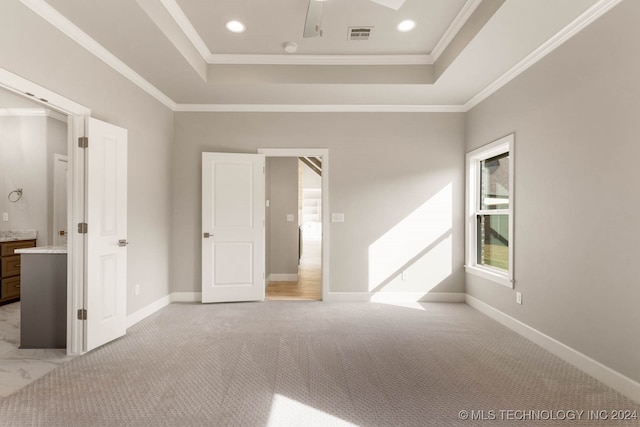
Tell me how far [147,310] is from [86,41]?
2903mm

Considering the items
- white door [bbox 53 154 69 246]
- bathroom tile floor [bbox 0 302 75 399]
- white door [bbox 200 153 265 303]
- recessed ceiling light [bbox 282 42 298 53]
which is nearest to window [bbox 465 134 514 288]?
recessed ceiling light [bbox 282 42 298 53]

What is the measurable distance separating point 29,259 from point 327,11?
140 inches

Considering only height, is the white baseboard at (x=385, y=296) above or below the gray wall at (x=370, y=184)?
below

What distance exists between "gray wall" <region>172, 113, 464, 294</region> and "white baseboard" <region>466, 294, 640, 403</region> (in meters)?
1.10

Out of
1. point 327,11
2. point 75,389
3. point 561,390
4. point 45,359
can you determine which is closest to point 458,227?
point 561,390

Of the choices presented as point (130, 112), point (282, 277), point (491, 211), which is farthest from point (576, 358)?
point (130, 112)

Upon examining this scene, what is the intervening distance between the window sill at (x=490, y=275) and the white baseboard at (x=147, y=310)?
4172 mm

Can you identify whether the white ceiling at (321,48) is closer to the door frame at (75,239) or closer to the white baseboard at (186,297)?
the door frame at (75,239)

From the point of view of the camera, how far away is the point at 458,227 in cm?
453

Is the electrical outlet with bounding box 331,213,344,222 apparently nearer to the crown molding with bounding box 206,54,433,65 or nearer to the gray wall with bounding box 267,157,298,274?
the gray wall with bounding box 267,157,298,274

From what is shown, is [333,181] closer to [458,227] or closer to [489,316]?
[458,227]

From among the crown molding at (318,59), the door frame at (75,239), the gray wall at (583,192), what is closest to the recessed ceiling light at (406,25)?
the crown molding at (318,59)

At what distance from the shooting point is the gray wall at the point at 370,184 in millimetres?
4523

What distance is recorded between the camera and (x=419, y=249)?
14.9ft
